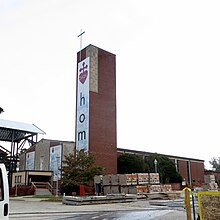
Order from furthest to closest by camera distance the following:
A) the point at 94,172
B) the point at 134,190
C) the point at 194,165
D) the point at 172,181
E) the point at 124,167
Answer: the point at 194,165, the point at 172,181, the point at 124,167, the point at 94,172, the point at 134,190

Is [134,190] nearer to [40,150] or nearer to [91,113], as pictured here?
[91,113]

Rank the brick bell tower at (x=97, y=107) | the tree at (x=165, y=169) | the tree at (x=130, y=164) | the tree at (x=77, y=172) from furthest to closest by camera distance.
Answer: the tree at (x=165, y=169), the tree at (x=130, y=164), the brick bell tower at (x=97, y=107), the tree at (x=77, y=172)

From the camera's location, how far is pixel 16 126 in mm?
66000

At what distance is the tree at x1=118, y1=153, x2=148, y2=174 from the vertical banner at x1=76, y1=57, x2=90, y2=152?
946cm

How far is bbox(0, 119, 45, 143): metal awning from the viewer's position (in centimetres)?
6400

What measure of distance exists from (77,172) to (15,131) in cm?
2721

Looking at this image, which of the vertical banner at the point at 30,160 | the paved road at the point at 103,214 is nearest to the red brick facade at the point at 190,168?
the vertical banner at the point at 30,160

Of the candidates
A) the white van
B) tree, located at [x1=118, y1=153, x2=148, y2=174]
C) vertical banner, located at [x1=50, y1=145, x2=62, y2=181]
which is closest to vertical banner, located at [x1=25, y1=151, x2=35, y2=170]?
vertical banner, located at [x1=50, y1=145, x2=62, y2=181]

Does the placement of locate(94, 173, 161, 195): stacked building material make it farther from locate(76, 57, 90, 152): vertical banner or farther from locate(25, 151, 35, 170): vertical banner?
locate(25, 151, 35, 170): vertical banner

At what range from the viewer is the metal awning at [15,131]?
64000 millimetres

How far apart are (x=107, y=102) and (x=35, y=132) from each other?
18098 mm

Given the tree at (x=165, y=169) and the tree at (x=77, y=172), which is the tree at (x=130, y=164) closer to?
the tree at (x=165, y=169)

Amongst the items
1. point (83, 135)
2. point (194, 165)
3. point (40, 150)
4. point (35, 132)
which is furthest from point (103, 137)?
point (194, 165)

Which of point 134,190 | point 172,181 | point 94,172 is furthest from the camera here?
point 172,181
